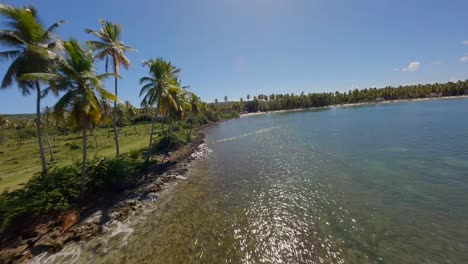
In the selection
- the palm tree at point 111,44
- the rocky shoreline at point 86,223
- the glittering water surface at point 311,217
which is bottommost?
the glittering water surface at point 311,217

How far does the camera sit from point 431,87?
171625 millimetres

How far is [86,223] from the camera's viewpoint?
53.3 ft

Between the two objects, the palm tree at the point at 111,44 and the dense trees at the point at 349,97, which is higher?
the palm tree at the point at 111,44

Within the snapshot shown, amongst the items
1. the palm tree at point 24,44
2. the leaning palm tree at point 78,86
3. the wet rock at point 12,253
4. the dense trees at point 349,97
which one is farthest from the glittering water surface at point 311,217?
the dense trees at point 349,97

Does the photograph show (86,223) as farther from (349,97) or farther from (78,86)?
(349,97)

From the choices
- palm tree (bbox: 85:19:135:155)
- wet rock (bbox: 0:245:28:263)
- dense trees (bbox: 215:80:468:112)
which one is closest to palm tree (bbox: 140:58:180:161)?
palm tree (bbox: 85:19:135:155)

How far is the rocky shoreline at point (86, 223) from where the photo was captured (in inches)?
513

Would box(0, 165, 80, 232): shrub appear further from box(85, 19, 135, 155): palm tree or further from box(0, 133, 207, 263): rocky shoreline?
box(85, 19, 135, 155): palm tree

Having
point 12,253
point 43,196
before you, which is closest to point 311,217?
point 12,253

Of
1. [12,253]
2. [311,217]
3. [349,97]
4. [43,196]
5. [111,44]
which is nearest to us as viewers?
[12,253]

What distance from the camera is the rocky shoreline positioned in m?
13.0

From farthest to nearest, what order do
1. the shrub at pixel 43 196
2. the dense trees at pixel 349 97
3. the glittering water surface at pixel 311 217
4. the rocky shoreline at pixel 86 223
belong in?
the dense trees at pixel 349 97, the shrub at pixel 43 196, the rocky shoreline at pixel 86 223, the glittering water surface at pixel 311 217

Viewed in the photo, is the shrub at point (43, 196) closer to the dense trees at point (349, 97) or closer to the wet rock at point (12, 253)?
the wet rock at point (12, 253)

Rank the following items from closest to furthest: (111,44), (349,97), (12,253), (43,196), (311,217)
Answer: (12,253)
(311,217)
(43,196)
(111,44)
(349,97)
